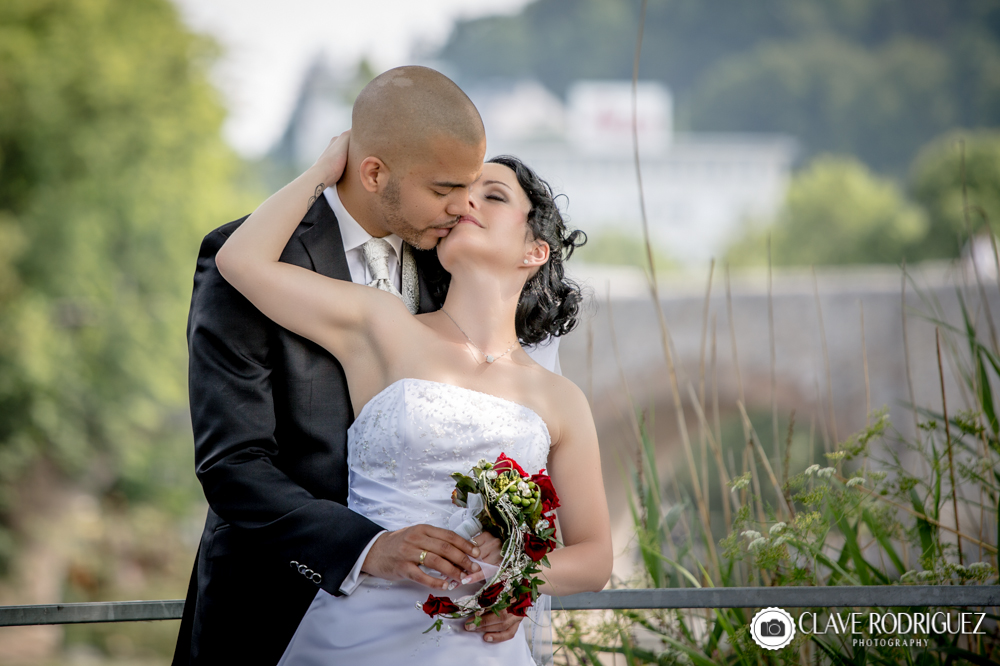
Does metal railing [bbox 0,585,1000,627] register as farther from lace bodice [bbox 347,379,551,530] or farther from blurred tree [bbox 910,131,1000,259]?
blurred tree [bbox 910,131,1000,259]

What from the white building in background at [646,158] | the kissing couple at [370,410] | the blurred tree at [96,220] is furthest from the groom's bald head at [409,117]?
the white building in background at [646,158]

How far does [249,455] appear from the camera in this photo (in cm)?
176

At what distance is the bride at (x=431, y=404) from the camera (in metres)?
1.76

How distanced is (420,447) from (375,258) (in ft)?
1.67

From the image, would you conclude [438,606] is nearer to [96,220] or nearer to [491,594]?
[491,594]

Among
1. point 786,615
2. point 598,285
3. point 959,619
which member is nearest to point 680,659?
point 786,615

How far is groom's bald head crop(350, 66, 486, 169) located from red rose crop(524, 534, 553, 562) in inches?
35.6

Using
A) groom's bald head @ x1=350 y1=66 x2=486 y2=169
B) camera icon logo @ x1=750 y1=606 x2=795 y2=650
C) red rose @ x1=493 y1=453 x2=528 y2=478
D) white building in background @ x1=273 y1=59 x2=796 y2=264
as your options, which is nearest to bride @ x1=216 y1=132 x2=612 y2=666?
groom's bald head @ x1=350 y1=66 x2=486 y2=169

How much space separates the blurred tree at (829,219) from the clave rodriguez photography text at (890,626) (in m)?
50.5

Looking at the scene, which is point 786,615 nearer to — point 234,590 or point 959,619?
point 959,619

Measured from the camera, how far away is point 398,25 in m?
75.8

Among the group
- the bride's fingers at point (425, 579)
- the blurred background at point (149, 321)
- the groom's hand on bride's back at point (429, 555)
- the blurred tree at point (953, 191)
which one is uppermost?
the blurred tree at point (953, 191)

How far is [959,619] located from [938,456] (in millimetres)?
433

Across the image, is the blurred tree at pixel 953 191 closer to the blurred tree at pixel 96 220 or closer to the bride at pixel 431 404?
the blurred tree at pixel 96 220
